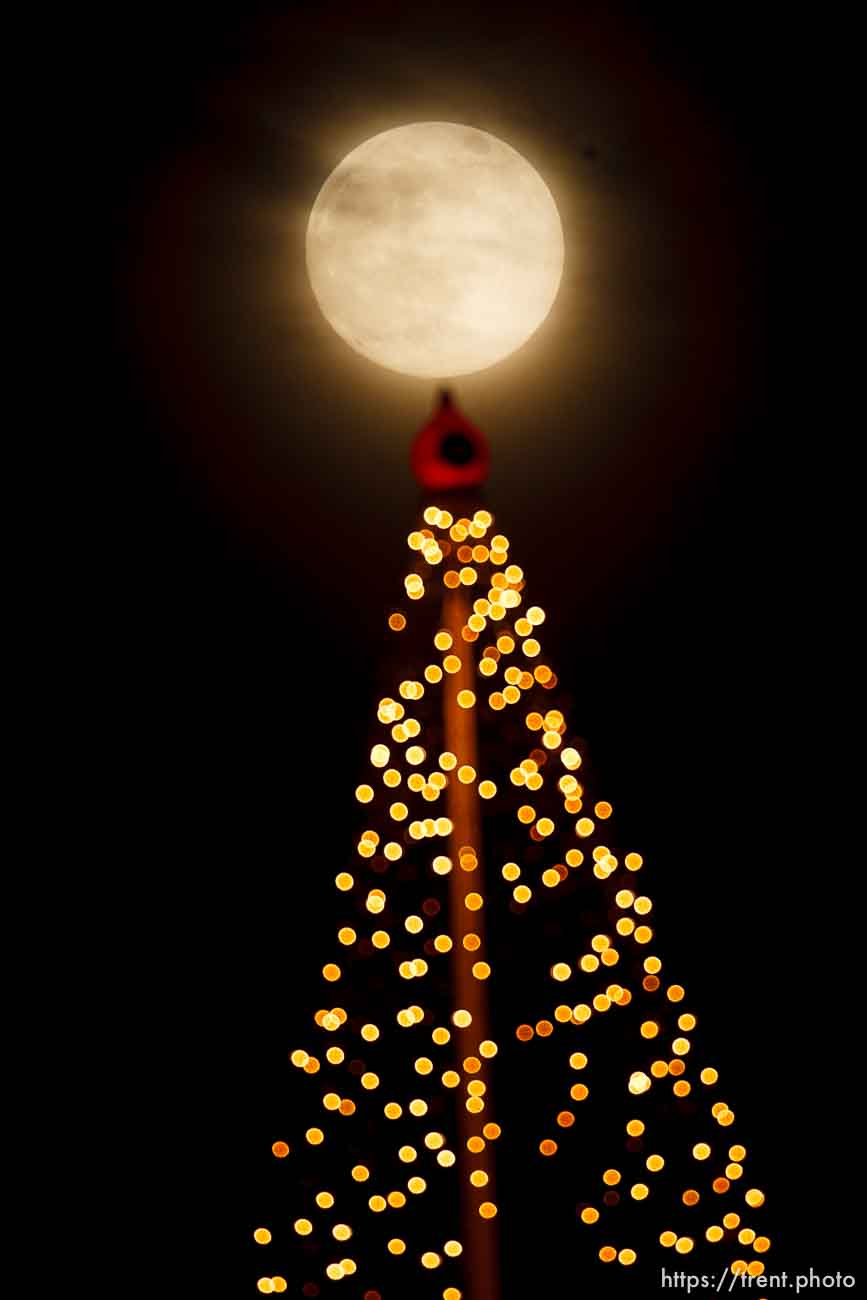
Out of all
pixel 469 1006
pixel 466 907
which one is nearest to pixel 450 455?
pixel 466 907

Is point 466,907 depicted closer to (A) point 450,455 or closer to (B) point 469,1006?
(B) point 469,1006

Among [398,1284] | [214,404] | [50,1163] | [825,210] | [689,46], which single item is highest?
[689,46]

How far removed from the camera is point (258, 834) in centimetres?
174

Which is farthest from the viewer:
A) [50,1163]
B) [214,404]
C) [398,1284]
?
[214,404]

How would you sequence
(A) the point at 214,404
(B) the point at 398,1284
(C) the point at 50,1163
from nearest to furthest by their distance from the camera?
(B) the point at 398,1284 → (C) the point at 50,1163 → (A) the point at 214,404

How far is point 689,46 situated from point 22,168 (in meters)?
1.03

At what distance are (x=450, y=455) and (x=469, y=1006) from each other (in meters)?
0.62

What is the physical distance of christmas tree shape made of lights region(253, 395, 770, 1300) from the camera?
4.09ft

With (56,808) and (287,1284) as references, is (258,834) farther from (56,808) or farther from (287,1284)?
(287,1284)

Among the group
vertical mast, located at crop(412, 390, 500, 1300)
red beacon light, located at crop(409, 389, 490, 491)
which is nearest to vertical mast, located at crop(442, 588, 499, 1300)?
vertical mast, located at crop(412, 390, 500, 1300)

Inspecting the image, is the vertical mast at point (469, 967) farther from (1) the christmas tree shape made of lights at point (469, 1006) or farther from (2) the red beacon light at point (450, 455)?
(2) the red beacon light at point (450, 455)

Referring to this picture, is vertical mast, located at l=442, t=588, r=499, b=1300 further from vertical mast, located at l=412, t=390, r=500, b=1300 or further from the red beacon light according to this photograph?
the red beacon light

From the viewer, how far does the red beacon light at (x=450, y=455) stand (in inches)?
49.4

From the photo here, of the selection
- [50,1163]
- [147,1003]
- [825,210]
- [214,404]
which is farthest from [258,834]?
[825,210]
